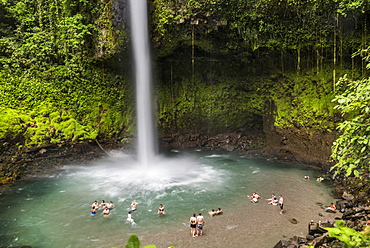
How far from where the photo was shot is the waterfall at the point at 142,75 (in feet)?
60.0

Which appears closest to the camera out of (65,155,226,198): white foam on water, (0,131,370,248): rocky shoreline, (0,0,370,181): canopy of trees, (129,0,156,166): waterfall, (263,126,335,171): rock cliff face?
(0,131,370,248): rocky shoreline

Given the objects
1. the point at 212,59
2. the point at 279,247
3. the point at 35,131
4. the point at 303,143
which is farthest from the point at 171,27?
the point at 279,247

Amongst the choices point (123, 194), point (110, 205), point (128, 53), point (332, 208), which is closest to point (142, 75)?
point (128, 53)

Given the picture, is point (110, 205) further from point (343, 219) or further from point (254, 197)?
point (343, 219)

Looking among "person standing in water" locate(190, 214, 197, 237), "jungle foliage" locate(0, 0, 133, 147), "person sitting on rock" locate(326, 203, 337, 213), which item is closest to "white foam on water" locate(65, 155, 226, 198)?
"jungle foliage" locate(0, 0, 133, 147)

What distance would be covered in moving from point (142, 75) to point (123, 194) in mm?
10933

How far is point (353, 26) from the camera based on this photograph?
16.5 m

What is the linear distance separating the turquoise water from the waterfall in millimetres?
1767

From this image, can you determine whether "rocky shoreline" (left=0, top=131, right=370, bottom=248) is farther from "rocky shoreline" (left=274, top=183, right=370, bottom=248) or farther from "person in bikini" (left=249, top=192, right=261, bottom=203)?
"person in bikini" (left=249, top=192, right=261, bottom=203)

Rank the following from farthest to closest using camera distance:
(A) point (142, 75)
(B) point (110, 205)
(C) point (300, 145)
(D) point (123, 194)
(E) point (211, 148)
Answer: (E) point (211, 148)
(A) point (142, 75)
(C) point (300, 145)
(D) point (123, 194)
(B) point (110, 205)

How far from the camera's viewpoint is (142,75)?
67.0 feet

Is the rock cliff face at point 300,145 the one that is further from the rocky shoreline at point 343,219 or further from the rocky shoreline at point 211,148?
the rocky shoreline at point 343,219

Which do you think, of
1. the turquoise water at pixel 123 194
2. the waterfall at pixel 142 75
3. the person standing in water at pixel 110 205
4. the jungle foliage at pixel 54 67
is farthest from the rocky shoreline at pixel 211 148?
the person standing in water at pixel 110 205

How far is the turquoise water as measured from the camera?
9516mm
